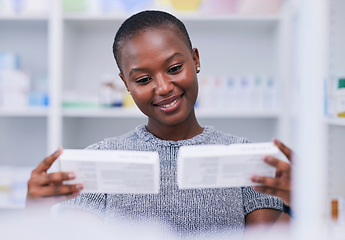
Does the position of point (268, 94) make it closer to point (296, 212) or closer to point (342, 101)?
point (342, 101)

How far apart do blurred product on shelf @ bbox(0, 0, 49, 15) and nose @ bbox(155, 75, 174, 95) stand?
1435 mm

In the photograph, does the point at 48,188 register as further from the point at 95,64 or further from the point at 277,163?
the point at 95,64

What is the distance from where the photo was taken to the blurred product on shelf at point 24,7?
1.84 metres

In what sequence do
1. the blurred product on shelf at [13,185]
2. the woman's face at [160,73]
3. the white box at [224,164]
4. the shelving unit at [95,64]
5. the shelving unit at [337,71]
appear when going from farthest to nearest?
the shelving unit at [95,64] < the blurred product on shelf at [13,185] < the shelving unit at [337,71] < the woman's face at [160,73] < the white box at [224,164]

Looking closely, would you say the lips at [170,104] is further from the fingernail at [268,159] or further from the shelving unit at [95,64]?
the shelving unit at [95,64]

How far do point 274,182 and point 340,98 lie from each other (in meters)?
0.64

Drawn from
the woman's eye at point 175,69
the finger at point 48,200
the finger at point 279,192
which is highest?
the woman's eye at point 175,69

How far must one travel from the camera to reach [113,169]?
0.42m

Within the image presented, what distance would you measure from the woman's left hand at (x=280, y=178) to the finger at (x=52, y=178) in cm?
21

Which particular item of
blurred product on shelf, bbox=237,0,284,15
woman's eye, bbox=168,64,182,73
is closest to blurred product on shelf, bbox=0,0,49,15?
blurred product on shelf, bbox=237,0,284,15

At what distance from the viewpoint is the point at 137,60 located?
61 centimetres

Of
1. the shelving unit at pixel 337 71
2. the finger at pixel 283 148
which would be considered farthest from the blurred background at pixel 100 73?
the finger at pixel 283 148

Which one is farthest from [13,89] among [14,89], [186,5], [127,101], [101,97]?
[186,5]

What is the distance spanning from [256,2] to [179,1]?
1.18 feet
